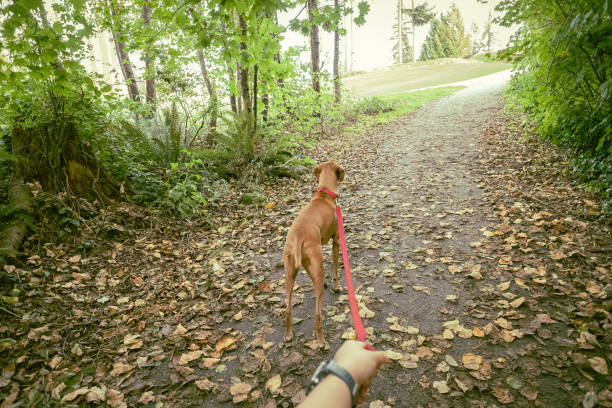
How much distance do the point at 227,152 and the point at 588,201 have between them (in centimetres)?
741

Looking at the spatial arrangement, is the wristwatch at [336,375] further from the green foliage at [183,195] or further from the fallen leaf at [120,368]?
the green foliage at [183,195]

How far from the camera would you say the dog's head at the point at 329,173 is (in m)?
3.93

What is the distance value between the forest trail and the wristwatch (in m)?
1.72

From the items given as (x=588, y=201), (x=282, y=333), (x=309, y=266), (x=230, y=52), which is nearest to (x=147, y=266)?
(x=282, y=333)

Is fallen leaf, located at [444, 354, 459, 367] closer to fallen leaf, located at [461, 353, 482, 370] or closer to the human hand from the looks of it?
fallen leaf, located at [461, 353, 482, 370]

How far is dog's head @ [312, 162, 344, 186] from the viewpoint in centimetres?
393

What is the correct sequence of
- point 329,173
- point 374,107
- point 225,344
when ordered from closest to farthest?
point 225,344 → point 329,173 → point 374,107

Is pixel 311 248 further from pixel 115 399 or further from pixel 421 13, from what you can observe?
pixel 421 13

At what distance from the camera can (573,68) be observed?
5.21 metres

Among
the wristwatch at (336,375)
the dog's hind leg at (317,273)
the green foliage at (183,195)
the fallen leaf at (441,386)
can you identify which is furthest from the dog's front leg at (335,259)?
the green foliage at (183,195)

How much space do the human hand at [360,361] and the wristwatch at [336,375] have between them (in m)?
0.04

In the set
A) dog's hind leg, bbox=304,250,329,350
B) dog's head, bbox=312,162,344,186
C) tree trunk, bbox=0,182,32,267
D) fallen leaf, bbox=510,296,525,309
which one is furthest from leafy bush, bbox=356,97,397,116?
tree trunk, bbox=0,182,32,267

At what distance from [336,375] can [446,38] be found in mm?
73913

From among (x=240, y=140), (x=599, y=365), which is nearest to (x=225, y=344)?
(x=599, y=365)
